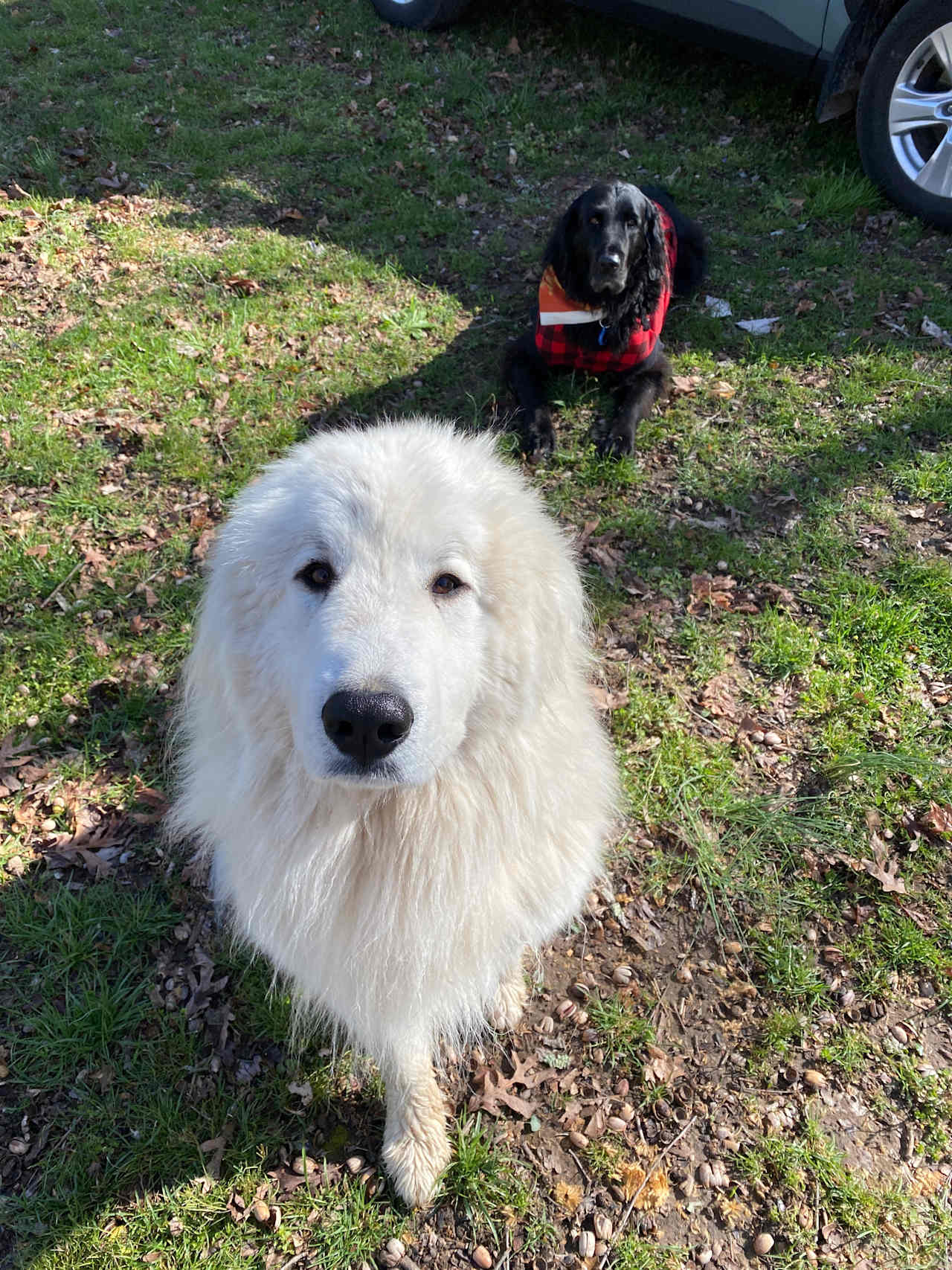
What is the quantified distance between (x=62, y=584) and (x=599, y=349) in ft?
10.1

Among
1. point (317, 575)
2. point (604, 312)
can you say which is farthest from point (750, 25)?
point (317, 575)

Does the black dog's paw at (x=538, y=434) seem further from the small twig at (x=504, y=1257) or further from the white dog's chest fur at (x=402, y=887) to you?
the small twig at (x=504, y=1257)

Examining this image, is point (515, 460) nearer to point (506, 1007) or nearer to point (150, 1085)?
point (506, 1007)

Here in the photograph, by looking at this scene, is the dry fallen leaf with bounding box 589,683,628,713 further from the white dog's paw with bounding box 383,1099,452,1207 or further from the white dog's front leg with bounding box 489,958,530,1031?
the white dog's paw with bounding box 383,1099,452,1207

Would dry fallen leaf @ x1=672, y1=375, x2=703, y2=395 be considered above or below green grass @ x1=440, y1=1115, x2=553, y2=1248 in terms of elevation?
above

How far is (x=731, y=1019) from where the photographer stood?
238cm

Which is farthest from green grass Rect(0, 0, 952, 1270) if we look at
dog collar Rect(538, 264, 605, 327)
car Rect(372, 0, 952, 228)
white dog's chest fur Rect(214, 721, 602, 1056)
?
white dog's chest fur Rect(214, 721, 602, 1056)

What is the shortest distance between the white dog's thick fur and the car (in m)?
4.93

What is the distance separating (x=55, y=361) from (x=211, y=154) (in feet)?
8.73

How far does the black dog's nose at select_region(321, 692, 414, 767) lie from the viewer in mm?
1369

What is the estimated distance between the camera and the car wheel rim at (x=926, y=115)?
4.63 meters

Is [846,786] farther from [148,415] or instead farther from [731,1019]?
[148,415]

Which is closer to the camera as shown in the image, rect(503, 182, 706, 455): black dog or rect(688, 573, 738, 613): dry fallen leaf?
rect(688, 573, 738, 613): dry fallen leaf

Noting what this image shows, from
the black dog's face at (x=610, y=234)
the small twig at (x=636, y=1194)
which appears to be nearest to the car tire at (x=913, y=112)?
the black dog's face at (x=610, y=234)
